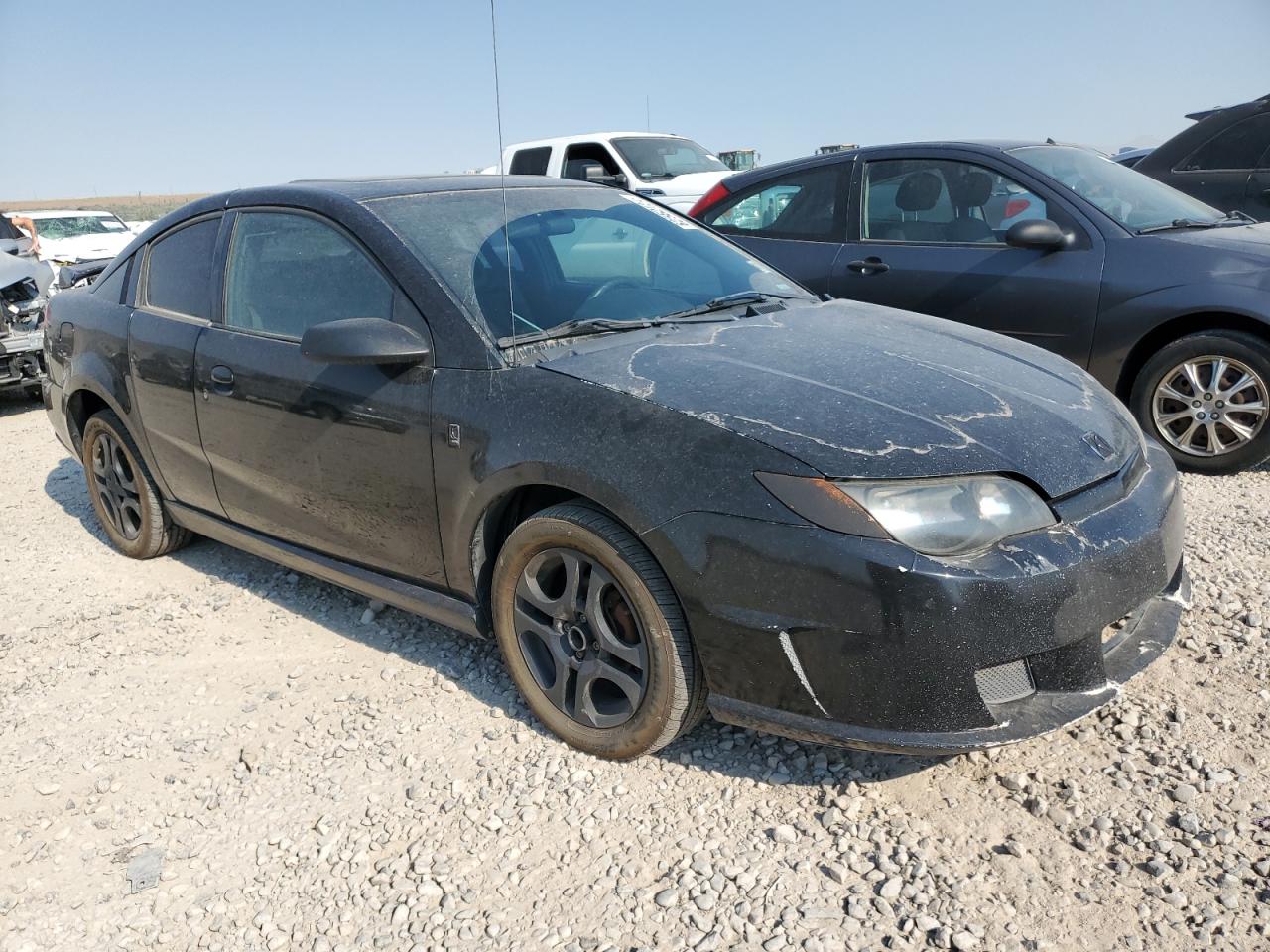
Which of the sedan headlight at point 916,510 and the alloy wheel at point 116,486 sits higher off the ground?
the sedan headlight at point 916,510

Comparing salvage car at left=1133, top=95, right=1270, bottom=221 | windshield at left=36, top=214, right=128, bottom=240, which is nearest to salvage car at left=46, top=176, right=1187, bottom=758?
salvage car at left=1133, top=95, right=1270, bottom=221

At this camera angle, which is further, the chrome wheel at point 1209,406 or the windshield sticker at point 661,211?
the chrome wheel at point 1209,406

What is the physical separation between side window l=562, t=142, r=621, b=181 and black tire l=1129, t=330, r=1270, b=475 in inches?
348

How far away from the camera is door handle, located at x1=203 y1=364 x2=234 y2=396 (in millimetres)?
3441

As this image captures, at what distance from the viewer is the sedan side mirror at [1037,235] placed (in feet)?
15.8

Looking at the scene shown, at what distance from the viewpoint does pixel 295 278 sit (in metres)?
3.37

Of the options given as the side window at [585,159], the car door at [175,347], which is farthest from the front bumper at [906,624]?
the side window at [585,159]

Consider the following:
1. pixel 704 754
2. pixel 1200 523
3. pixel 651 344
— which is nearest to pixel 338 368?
pixel 651 344

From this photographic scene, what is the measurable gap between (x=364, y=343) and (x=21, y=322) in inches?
264

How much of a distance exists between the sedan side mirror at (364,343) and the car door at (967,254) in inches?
127

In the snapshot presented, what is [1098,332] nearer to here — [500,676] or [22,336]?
[500,676]

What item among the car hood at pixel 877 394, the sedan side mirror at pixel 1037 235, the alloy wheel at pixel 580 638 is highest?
the sedan side mirror at pixel 1037 235

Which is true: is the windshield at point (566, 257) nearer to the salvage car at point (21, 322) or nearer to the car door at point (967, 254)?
the car door at point (967, 254)

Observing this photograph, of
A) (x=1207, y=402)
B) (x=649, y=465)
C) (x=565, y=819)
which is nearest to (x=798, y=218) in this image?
(x=1207, y=402)
